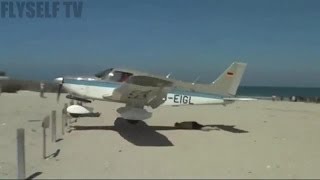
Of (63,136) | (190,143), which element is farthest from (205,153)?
(63,136)

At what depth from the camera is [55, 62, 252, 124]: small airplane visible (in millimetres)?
15195

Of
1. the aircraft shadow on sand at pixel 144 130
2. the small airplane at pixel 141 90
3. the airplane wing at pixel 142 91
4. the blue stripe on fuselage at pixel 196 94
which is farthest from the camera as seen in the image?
the blue stripe on fuselage at pixel 196 94

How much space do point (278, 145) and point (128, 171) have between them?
5.63 meters

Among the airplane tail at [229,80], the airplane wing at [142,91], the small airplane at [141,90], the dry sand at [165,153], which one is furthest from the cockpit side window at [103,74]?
the airplane tail at [229,80]

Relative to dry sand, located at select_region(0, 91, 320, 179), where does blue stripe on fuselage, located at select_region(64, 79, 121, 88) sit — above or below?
above

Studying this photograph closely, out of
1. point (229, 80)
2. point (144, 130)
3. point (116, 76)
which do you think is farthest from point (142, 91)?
point (229, 80)

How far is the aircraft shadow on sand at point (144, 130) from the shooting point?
42.9 feet

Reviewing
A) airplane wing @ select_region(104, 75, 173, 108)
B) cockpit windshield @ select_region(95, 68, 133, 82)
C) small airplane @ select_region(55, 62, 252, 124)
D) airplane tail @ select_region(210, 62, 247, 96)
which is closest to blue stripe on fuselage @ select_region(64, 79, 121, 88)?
small airplane @ select_region(55, 62, 252, 124)

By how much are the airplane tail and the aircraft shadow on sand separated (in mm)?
1594

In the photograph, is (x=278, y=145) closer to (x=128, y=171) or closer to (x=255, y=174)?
(x=255, y=174)

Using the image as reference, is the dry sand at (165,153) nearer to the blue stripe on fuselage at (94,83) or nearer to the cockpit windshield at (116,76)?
the blue stripe on fuselage at (94,83)

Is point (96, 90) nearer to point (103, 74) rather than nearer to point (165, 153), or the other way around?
point (103, 74)

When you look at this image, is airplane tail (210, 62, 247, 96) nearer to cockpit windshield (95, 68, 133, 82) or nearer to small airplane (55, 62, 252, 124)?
small airplane (55, 62, 252, 124)

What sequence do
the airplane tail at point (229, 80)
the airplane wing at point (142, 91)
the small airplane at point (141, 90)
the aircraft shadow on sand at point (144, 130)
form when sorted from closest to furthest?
the aircraft shadow on sand at point (144, 130), the airplane wing at point (142, 91), the small airplane at point (141, 90), the airplane tail at point (229, 80)
